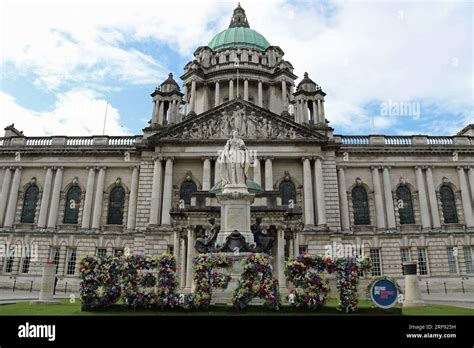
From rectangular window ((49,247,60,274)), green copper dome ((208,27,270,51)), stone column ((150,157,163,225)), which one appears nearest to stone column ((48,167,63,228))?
rectangular window ((49,247,60,274))

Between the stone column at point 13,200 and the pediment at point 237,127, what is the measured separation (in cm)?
1554

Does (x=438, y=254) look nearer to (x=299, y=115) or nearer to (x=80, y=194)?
(x=299, y=115)

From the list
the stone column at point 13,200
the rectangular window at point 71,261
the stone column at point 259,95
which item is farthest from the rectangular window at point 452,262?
the stone column at point 13,200

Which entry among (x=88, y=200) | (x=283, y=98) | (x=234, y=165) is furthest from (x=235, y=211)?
(x=283, y=98)

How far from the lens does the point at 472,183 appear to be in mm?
37844

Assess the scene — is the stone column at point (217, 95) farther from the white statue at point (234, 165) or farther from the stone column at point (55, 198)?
the white statue at point (234, 165)

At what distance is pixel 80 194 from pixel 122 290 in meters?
29.2

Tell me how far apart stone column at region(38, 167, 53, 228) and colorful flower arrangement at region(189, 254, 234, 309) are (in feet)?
102

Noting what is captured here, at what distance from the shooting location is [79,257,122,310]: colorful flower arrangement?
40.2 feet

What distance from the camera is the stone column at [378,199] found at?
3659 centimetres

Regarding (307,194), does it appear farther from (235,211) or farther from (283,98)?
(235,211)

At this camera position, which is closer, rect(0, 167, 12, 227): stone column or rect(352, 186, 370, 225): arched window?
rect(352, 186, 370, 225): arched window

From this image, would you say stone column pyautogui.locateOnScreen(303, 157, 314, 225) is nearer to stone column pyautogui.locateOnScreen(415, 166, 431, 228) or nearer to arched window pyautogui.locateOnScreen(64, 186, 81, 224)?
stone column pyautogui.locateOnScreen(415, 166, 431, 228)
